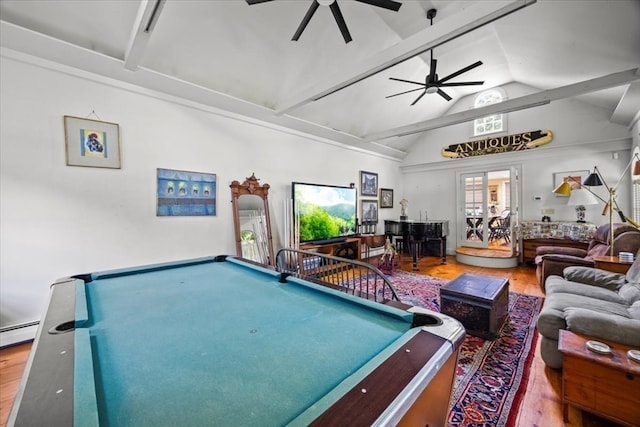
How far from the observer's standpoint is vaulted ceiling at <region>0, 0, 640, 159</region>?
8.05 ft

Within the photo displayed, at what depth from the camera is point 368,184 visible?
6773mm

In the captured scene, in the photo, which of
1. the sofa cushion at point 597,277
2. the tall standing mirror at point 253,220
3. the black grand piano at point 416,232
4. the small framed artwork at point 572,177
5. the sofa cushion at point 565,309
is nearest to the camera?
the sofa cushion at point 565,309

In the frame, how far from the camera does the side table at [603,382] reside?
1.42m

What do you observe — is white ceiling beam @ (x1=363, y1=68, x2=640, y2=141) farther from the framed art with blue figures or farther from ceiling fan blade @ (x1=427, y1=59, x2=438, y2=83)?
the framed art with blue figures

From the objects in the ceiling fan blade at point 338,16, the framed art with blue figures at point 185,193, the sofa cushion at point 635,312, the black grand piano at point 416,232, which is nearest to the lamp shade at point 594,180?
the black grand piano at point 416,232

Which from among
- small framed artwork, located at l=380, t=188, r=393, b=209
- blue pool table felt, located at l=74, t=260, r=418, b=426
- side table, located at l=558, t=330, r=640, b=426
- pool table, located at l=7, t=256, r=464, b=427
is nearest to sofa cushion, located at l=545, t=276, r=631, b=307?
side table, located at l=558, t=330, r=640, b=426

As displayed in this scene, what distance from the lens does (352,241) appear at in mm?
5312

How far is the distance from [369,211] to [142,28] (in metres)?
5.59

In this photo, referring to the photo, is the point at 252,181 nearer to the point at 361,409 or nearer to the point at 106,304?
the point at 106,304

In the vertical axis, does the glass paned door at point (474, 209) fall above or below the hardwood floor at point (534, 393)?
above

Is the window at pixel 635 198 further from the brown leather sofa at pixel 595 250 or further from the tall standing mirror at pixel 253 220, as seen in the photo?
the tall standing mirror at pixel 253 220

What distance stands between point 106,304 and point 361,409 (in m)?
1.60

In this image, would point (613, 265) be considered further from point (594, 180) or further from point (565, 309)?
point (594, 180)

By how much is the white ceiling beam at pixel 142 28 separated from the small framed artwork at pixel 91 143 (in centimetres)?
77
